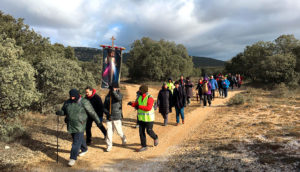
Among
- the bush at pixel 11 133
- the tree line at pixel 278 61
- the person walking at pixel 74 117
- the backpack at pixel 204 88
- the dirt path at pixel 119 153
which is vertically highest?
the tree line at pixel 278 61

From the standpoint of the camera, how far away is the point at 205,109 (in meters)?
12.0

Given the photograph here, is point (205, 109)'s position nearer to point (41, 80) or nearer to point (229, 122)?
point (229, 122)

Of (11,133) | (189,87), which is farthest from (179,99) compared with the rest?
(11,133)

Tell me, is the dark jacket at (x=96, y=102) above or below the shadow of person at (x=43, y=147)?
above

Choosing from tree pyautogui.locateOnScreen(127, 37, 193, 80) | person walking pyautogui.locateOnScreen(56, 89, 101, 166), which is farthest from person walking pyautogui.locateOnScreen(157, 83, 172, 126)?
tree pyautogui.locateOnScreen(127, 37, 193, 80)

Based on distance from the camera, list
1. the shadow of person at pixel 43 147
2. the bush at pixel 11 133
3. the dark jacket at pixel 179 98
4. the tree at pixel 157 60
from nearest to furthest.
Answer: the shadow of person at pixel 43 147 → the bush at pixel 11 133 → the dark jacket at pixel 179 98 → the tree at pixel 157 60

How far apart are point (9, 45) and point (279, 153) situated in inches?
419

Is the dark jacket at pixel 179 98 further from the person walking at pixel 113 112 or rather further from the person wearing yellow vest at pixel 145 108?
the person walking at pixel 113 112

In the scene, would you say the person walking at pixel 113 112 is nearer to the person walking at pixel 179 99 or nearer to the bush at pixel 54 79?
the person walking at pixel 179 99

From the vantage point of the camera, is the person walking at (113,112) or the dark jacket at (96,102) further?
the dark jacket at (96,102)

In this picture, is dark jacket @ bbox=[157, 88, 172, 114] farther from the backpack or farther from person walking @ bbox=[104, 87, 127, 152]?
the backpack

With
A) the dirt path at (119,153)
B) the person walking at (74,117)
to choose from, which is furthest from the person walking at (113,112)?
the person walking at (74,117)

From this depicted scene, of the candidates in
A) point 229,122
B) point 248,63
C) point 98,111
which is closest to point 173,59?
point 248,63

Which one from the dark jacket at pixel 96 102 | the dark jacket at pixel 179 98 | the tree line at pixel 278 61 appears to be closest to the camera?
the dark jacket at pixel 96 102
